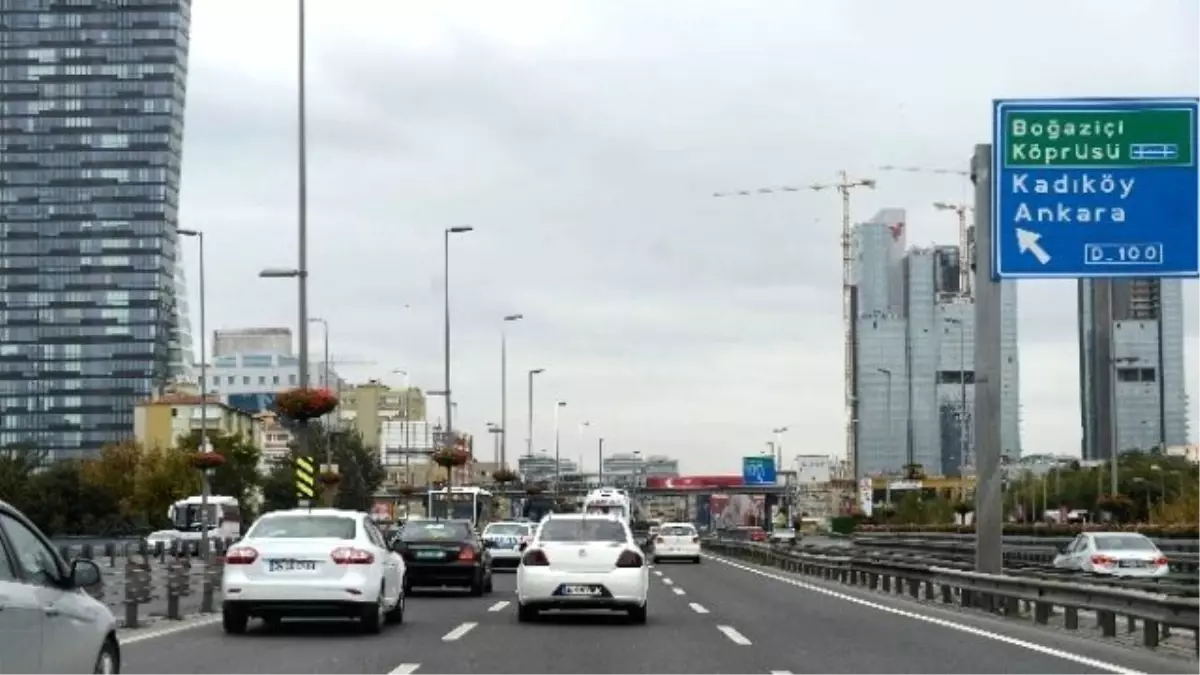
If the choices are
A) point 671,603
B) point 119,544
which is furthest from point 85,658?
point 119,544

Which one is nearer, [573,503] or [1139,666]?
[1139,666]

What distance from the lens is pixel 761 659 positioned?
54.3 feet

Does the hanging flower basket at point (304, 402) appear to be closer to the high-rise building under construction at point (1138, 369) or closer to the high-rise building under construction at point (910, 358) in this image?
the high-rise building under construction at point (1138, 369)

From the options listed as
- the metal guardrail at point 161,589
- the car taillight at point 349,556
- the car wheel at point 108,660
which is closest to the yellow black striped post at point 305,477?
the metal guardrail at point 161,589

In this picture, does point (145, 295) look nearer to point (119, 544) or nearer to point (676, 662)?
point (119, 544)

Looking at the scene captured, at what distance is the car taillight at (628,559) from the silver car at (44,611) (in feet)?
37.7

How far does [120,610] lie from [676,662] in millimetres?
11433

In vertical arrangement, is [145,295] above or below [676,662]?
above

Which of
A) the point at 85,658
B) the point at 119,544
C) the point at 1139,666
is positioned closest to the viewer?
the point at 85,658

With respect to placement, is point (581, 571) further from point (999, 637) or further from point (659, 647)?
point (999, 637)

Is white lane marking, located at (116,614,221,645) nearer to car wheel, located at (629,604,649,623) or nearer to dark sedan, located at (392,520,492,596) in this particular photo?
car wheel, located at (629,604,649,623)

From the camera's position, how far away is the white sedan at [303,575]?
19109mm

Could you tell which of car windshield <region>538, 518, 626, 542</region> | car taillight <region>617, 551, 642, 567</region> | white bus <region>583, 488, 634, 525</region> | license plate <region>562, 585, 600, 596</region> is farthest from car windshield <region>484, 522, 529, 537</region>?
license plate <region>562, 585, 600, 596</region>

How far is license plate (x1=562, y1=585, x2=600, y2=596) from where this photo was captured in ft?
71.6
